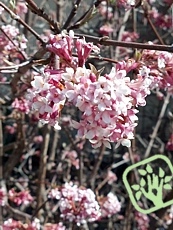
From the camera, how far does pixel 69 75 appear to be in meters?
1.14

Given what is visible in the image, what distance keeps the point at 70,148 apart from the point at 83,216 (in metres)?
2.05

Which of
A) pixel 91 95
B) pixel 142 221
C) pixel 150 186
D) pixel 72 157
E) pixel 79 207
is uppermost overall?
A: pixel 91 95

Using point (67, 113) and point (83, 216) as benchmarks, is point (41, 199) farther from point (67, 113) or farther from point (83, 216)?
point (83, 216)

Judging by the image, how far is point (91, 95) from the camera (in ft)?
3.60

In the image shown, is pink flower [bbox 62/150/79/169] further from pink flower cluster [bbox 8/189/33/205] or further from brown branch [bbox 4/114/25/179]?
pink flower cluster [bbox 8/189/33/205]

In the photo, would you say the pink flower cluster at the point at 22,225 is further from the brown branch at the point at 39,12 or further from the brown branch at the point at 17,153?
the brown branch at the point at 17,153

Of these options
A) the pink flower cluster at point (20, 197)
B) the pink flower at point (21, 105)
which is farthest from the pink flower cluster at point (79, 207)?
the pink flower cluster at point (20, 197)

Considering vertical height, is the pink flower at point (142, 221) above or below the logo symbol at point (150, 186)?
below

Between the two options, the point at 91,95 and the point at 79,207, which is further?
the point at 79,207

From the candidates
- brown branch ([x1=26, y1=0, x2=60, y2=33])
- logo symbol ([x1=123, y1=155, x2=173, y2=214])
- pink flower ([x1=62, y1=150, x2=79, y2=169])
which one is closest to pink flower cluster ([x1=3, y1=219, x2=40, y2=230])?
logo symbol ([x1=123, y1=155, x2=173, y2=214])

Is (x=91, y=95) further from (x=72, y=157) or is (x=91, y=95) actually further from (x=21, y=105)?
(x=72, y=157)

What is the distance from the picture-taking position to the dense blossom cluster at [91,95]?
1103mm

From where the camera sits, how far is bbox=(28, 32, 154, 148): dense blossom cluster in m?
1.10

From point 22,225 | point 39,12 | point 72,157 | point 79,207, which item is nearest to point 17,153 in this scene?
point 72,157
